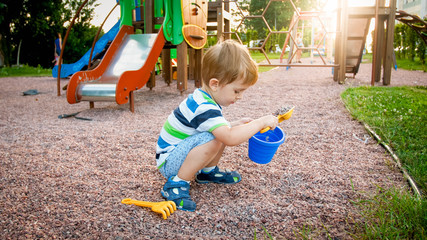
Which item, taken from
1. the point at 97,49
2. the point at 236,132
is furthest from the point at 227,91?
the point at 97,49

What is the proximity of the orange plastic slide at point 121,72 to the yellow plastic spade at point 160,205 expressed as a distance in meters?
2.42

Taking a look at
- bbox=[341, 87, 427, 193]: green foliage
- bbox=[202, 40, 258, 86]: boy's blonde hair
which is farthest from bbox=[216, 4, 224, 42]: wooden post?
bbox=[202, 40, 258, 86]: boy's blonde hair

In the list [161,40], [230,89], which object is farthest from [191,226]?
[161,40]

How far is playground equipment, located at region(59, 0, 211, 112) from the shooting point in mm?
4117

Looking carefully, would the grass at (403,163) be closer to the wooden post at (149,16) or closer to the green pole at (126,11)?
the wooden post at (149,16)

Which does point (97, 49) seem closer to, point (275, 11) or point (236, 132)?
point (236, 132)

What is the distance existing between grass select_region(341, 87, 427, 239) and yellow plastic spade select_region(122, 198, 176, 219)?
0.90 m

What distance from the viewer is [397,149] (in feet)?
7.98

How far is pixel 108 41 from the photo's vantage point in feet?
24.9

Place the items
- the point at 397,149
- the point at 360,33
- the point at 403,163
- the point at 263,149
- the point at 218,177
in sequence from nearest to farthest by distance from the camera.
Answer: the point at 263,149, the point at 218,177, the point at 403,163, the point at 397,149, the point at 360,33

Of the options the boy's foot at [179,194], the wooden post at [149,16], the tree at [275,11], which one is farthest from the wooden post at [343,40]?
the tree at [275,11]

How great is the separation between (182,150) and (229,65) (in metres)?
0.52

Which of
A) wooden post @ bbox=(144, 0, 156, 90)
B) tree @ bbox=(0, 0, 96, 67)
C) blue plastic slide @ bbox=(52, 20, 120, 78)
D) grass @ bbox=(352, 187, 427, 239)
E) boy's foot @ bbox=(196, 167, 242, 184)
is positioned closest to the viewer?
grass @ bbox=(352, 187, 427, 239)

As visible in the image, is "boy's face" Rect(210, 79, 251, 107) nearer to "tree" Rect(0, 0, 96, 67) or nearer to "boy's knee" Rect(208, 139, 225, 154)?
"boy's knee" Rect(208, 139, 225, 154)
